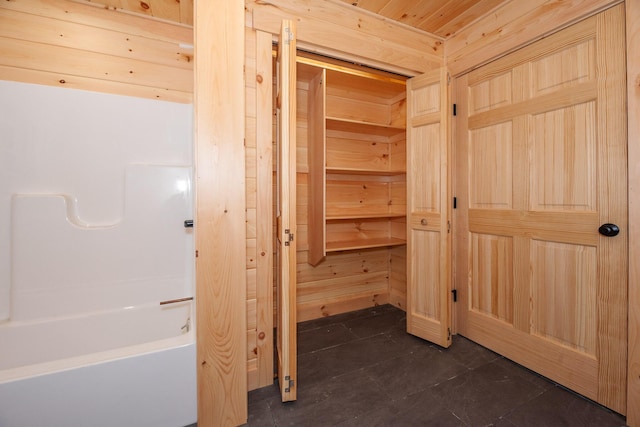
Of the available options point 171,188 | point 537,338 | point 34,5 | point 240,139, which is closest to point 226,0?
point 240,139

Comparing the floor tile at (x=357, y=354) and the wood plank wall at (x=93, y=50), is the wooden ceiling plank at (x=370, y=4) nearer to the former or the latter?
the wood plank wall at (x=93, y=50)

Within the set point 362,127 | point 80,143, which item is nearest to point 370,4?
point 362,127

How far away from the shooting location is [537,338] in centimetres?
167

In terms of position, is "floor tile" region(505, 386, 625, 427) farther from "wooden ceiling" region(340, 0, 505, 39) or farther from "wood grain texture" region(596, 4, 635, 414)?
"wooden ceiling" region(340, 0, 505, 39)

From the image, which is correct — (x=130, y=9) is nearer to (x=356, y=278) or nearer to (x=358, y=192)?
(x=358, y=192)

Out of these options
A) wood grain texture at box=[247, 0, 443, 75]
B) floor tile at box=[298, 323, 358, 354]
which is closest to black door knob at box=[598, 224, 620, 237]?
wood grain texture at box=[247, 0, 443, 75]

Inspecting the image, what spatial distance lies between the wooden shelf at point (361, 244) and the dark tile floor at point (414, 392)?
0.77 meters

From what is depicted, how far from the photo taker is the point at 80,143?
171 centimetres

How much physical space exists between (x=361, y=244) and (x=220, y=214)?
1.53m

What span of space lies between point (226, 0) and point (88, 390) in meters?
1.90

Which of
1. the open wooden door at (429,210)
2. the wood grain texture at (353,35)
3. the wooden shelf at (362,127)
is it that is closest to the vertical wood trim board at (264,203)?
the wood grain texture at (353,35)

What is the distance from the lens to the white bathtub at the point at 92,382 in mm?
1017

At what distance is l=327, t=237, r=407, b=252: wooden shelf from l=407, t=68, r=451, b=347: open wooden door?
0.39 meters

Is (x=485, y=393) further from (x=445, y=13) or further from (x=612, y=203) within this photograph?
(x=445, y=13)
